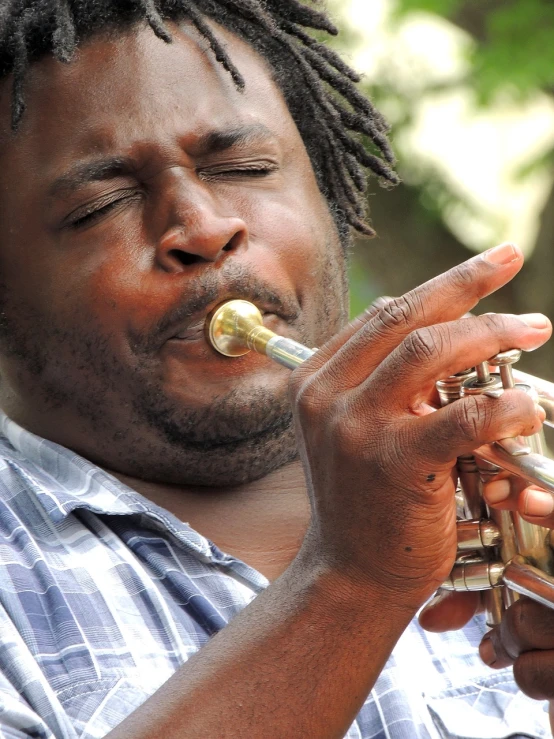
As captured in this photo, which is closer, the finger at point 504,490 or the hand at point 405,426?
the hand at point 405,426

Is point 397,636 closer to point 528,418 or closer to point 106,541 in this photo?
point 528,418

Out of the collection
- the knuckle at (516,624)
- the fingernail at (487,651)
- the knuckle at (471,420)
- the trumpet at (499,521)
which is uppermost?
the knuckle at (471,420)

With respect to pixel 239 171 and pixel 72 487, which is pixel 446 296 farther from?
pixel 72 487

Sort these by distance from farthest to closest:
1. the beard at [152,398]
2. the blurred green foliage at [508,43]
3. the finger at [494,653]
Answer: the blurred green foliage at [508,43] < the beard at [152,398] < the finger at [494,653]

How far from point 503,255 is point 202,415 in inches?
36.8

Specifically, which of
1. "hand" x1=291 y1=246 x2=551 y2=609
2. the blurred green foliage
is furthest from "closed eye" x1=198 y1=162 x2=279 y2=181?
the blurred green foliage

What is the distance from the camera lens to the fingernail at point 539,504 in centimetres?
A: 189

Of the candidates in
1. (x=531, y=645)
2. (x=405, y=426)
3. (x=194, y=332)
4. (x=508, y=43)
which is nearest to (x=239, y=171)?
(x=194, y=332)

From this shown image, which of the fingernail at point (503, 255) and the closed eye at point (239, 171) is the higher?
the fingernail at point (503, 255)

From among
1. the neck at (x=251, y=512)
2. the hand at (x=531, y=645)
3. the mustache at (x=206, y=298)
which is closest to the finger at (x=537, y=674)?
the hand at (x=531, y=645)

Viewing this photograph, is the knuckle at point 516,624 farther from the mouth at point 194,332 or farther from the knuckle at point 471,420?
the mouth at point 194,332

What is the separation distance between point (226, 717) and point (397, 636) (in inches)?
10.9

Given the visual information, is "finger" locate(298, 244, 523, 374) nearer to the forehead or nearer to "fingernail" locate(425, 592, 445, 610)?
"fingernail" locate(425, 592, 445, 610)

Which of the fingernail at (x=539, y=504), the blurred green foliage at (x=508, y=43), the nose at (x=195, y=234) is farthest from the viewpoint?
the blurred green foliage at (x=508, y=43)
